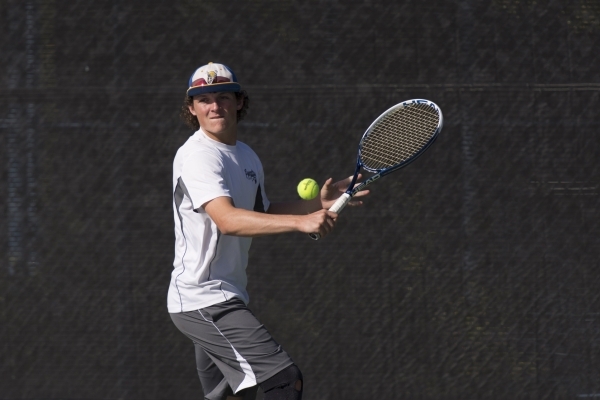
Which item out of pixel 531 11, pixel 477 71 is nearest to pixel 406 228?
pixel 477 71

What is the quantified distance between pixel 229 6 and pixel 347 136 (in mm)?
812

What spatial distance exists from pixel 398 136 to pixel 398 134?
0.03ft

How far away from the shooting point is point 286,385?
9.46 feet

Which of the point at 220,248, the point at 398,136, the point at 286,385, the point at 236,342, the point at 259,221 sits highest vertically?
the point at 398,136

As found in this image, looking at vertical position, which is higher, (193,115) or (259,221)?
(193,115)

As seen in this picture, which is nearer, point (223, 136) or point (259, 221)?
point (259, 221)

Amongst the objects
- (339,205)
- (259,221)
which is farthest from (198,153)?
(339,205)

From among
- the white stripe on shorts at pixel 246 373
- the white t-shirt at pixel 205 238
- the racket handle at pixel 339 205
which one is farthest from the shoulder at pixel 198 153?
the white stripe on shorts at pixel 246 373

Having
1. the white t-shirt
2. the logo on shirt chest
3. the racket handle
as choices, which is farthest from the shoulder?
the racket handle

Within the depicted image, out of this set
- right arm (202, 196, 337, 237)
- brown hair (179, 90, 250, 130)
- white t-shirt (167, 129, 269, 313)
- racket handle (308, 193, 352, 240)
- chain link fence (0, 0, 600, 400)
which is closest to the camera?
right arm (202, 196, 337, 237)

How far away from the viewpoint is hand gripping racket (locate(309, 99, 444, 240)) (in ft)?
11.2

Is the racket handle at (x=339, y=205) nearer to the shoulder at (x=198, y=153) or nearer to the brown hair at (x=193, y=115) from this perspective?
the shoulder at (x=198, y=153)

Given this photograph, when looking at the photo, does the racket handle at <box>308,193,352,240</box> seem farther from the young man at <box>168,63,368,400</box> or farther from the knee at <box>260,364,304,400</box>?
the knee at <box>260,364,304,400</box>

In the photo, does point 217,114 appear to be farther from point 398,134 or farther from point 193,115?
point 398,134
